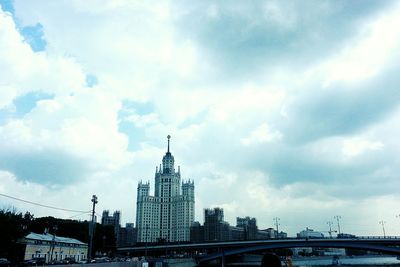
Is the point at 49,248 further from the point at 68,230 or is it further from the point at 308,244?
the point at 308,244

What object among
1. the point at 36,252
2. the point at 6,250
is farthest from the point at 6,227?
the point at 36,252

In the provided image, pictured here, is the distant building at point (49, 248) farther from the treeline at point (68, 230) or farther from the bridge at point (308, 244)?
the bridge at point (308, 244)

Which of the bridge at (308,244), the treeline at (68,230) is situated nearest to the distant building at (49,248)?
the treeline at (68,230)

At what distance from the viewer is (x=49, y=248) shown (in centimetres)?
9444

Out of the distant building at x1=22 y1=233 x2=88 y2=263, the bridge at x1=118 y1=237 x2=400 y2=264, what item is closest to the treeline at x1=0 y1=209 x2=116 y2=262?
the distant building at x1=22 y1=233 x2=88 y2=263

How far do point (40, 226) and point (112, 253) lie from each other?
32.1 metres

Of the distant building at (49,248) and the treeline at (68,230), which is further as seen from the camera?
the treeline at (68,230)

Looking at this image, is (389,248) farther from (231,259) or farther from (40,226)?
(40,226)

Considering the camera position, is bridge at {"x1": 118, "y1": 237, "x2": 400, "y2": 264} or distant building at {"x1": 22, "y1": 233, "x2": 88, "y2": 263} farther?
bridge at {"x1": 118, "y1": 237, "x2": 400, "y2": 264}

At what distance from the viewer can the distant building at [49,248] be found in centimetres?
8744

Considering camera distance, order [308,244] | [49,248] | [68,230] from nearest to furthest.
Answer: [49,248] → [308,244] → [68,230]

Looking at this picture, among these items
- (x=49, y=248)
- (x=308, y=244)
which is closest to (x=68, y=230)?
(x=49, y=248)

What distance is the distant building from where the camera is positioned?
287 ft

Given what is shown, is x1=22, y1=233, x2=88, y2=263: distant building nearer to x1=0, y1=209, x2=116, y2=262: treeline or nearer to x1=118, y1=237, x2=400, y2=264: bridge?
x1=0, y1=209, x2=116, y2=262: treeline
